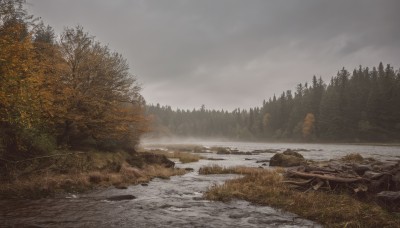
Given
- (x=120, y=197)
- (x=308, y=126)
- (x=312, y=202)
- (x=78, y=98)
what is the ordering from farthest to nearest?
(x=308, y=126), (x=78, y=98), (x=120, y=197), (x=312, y=202)

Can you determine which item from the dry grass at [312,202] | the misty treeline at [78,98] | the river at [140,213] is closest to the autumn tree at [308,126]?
the misty treeline at [78,98]

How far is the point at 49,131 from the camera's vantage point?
23.6m

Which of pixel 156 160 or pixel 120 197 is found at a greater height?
pixel 156 160

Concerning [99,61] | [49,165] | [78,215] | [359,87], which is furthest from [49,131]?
[359,87]

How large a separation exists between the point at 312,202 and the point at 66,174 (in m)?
15.0

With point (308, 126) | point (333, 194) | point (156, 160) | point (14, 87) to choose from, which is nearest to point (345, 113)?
point (308, 126)

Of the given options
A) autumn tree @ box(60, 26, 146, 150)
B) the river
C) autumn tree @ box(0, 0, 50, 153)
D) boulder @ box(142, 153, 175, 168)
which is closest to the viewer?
the river

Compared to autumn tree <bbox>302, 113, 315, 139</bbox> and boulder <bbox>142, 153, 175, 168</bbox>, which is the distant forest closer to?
autumn tree <bbox>302, 113, 315, 139</bbox>

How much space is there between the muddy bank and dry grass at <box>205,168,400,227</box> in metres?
7.59

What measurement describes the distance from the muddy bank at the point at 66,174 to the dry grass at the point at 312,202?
24.9ft

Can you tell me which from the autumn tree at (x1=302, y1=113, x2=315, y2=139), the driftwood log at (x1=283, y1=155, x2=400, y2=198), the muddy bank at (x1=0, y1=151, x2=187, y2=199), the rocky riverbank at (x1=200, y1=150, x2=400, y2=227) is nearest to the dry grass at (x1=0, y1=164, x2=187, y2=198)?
the muddy bank at (x1=0, y1=151, x2=187, y2=199)

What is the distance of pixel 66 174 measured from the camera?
19203 mm

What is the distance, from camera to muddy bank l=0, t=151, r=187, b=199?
52.1ft

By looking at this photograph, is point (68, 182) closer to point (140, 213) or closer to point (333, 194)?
point (140, 213)
